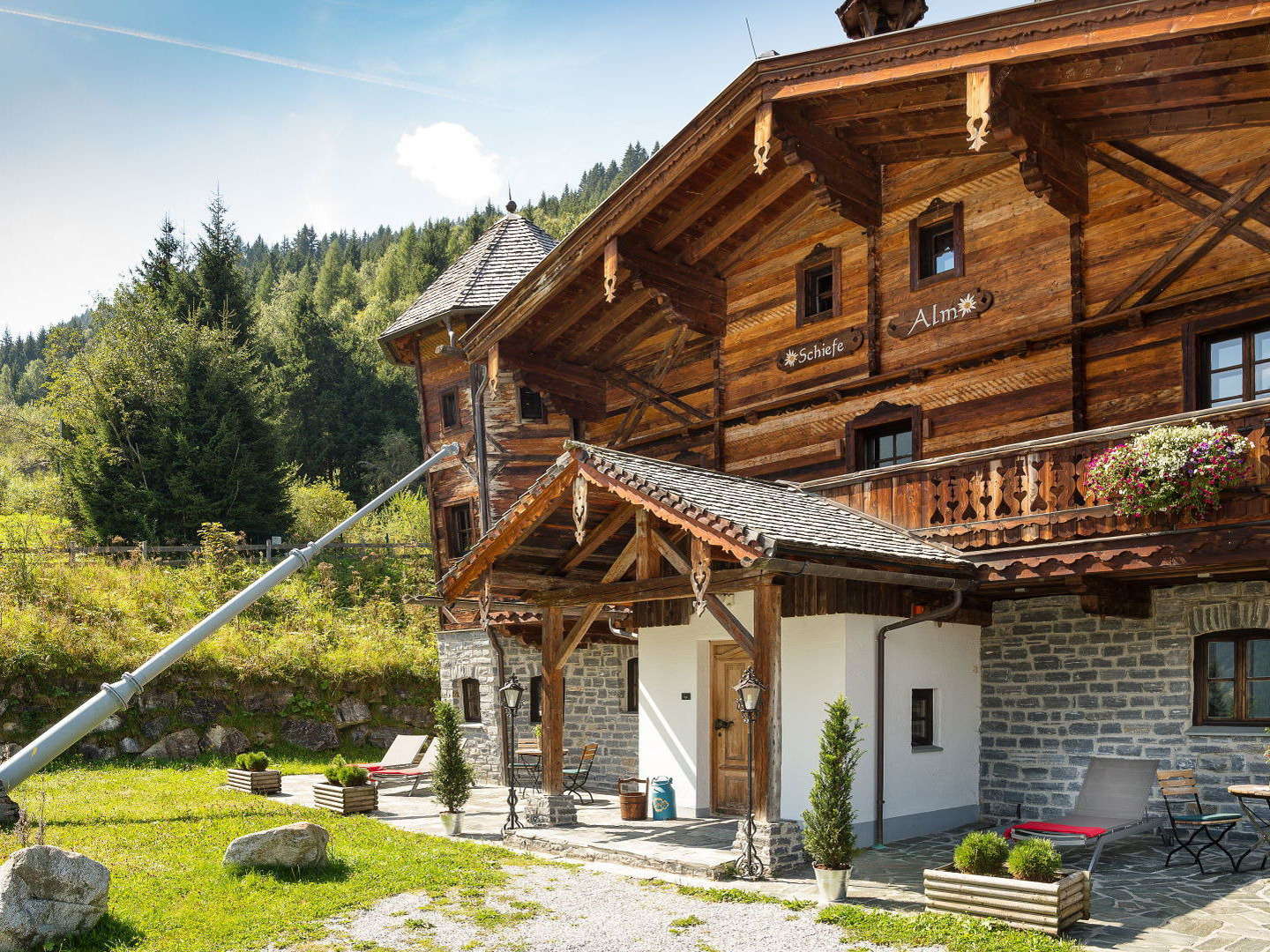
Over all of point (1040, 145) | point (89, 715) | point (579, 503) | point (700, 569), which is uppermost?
point (1040, 145)

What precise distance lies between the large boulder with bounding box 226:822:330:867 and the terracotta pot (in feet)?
15.6

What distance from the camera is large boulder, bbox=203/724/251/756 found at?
20.2 metres

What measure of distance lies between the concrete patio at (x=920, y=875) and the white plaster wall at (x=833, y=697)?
2.14 feet

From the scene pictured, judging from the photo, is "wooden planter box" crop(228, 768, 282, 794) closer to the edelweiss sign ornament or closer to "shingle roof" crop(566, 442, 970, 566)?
"shingle roof" crop(566, 442, 970, 566)

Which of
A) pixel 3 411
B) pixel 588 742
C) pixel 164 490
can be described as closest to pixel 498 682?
pixel 588 742

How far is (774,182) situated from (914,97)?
278 centimetres

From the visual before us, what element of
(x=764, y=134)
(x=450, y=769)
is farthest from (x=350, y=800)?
(x=764, y=134)

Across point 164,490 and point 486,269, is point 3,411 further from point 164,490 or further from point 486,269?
point 486,269

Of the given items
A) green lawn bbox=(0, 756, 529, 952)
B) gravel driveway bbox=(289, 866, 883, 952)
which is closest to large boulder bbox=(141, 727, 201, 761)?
green lawn bbox=(0, 756, 529, 952)

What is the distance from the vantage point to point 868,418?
44.1 feet

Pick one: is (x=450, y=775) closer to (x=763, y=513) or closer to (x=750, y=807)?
(x=750, y=807)

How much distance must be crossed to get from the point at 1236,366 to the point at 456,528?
14.5 meters

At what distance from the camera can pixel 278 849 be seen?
9.84 metres

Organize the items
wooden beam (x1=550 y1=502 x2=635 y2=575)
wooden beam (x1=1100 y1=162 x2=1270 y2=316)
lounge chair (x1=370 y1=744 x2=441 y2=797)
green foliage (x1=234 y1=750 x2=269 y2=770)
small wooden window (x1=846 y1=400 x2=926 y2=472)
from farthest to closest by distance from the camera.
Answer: lounge chair (x1=370 y1=744 x2=441 y2=797) < green foliage (x1=234 y1=750 x2=269 y2=770) < small wooden window (x1=846 y1=400 x2=926 y2=472) < wooden beam (x1=550 y1=502 x2=635 y2=575) < wooden beam (x1=1100 y1=162 x2=1270 y2=316)
